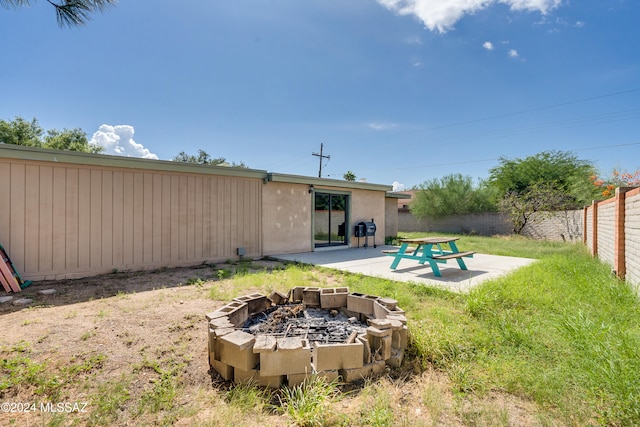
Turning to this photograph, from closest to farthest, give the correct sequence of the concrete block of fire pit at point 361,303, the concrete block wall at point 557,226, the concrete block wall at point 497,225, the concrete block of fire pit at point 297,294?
the concrete block of fire pit at point 361,303 < the concrete block of fire pit at point 297,294 < the concrete block wall at point 557,226 < the concrete block wall at point 497,225

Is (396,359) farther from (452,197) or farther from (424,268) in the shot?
(452,197)

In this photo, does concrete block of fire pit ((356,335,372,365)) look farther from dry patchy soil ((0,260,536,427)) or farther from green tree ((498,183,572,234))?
green tree ((498,183,572,234))

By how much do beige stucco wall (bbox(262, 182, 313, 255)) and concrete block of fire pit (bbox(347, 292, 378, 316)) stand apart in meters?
4.97

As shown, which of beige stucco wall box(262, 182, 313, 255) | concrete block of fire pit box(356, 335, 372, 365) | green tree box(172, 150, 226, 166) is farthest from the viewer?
green tree box(172, 150, 226, 166)

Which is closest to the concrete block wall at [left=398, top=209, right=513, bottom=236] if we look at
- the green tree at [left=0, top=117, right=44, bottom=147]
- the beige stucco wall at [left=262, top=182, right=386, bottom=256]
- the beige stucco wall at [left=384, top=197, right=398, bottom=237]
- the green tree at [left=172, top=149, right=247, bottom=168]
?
the beige stucco wall at [left=384, top=197, right=398, bottom=237]

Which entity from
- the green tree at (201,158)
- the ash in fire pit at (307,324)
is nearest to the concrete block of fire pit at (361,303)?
the ash in fire pit at (307,324)

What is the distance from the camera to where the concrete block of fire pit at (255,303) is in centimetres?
315

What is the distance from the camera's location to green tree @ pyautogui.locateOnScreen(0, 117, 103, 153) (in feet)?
62.0

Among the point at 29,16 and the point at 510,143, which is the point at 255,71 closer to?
the point at 29,16

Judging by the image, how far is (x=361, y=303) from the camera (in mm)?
3186

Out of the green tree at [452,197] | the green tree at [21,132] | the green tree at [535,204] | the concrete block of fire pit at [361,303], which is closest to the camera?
the concrete block of fire pit at [361,303]

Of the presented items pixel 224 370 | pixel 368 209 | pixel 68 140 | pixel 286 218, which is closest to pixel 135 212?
pixel 286 218

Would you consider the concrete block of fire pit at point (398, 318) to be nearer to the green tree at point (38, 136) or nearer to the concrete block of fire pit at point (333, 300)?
the concrete block of fire pit at point (333, 300)

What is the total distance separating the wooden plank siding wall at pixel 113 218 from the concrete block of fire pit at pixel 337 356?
5.27 m
